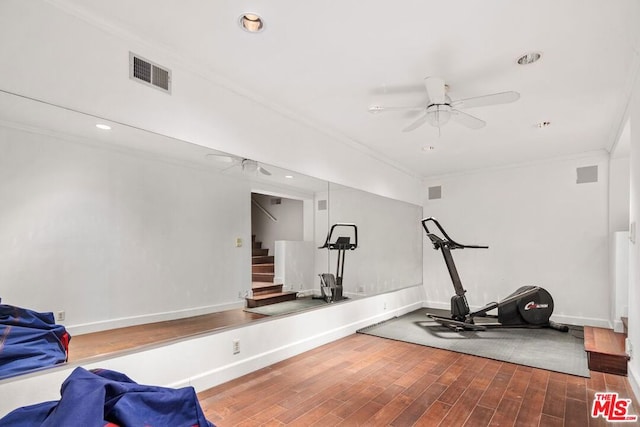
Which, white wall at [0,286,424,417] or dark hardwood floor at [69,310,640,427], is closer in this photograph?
white wall at [0,286,424,417]

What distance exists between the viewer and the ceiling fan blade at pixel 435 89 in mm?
2740

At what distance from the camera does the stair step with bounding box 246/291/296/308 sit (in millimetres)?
3223

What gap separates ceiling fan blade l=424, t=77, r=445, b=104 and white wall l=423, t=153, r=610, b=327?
11.6ft

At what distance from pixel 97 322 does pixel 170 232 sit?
778 millimetres

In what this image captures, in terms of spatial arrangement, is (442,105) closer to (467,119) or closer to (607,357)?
(467,119)

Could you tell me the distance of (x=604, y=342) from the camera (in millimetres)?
3730

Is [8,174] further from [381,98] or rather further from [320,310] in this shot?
[320,310]

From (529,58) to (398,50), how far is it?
99cm

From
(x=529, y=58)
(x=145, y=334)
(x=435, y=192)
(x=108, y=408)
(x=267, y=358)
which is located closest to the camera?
(x=108, y=408)

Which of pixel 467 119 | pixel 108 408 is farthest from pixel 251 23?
pixel 108 408

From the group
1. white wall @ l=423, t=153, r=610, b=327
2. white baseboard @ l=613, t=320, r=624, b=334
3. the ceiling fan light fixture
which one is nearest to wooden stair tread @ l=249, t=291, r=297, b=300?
the ceiling fan light fixture

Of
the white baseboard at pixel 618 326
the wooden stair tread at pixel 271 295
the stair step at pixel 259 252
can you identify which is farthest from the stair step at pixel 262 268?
the white baseboard at pixel 618 326

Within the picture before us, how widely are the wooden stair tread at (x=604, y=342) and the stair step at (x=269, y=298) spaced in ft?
9.74

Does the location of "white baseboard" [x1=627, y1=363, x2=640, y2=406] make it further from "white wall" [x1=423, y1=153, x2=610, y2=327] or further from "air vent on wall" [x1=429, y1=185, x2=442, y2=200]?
"air vent on wall" [x1=429, y1=185, x2=442, y2=200]
